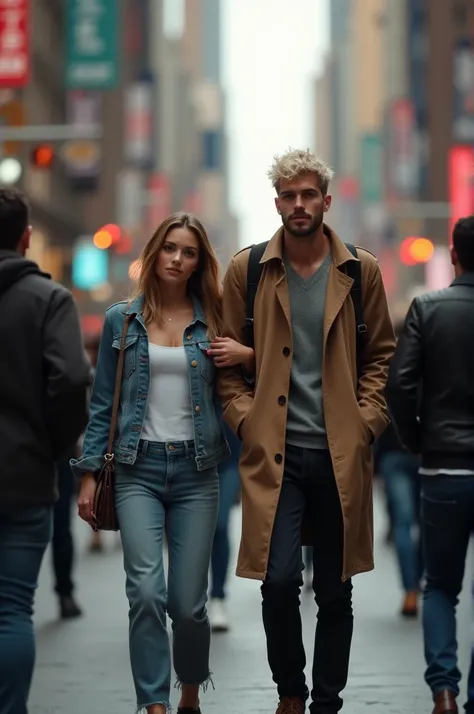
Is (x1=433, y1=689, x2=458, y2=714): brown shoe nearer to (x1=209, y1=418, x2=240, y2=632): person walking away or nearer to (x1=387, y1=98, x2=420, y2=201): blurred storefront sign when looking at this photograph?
(x1=209, y1=418, x2=240, y2=632): person walking away

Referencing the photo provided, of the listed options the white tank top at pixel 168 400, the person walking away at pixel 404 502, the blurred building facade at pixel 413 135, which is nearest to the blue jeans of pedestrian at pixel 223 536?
the person walking away at pixel 404 502

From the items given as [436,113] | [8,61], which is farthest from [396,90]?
[8,61]

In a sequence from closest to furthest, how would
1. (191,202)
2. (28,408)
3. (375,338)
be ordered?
(28,408) < (375,338) < (191,202)

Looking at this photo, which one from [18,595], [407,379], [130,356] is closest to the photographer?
[18,595]

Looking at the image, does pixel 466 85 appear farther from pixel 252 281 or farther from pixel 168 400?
pixel 168 400

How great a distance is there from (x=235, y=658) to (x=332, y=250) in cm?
338

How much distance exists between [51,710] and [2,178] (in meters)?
13.8

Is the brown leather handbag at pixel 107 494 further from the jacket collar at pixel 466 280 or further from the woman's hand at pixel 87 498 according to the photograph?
the jacket collar at pixel 466 280

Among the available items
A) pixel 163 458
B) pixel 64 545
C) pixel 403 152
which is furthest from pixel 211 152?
pixel 163 458

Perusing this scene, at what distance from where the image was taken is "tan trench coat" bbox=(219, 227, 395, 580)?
20.0 ft

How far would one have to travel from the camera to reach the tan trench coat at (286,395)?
20.0 ft

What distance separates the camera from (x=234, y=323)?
6.46 meters

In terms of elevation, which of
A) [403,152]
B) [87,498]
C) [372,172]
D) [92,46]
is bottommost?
[372,172]

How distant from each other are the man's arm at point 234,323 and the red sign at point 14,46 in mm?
16114
